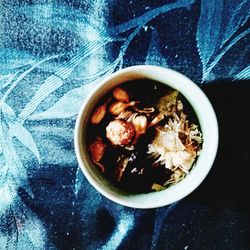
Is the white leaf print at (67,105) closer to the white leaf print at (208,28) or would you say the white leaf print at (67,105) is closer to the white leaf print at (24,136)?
the white leaf print at (24,136)

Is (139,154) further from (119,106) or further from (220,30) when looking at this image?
(220,30)

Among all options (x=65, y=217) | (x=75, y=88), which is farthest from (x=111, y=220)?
(x=75, y=88)

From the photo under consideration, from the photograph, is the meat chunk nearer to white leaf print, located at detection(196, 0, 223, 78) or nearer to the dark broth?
the dark broth

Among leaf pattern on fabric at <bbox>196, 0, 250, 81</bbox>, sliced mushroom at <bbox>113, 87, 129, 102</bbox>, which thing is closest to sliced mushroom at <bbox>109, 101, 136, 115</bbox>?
sliced mushroom at <bbox>113, 87, 129, 102</bbox>

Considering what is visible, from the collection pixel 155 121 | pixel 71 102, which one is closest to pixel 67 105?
pixel 71 102

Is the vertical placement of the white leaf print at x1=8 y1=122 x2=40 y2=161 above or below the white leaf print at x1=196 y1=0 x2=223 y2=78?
below
